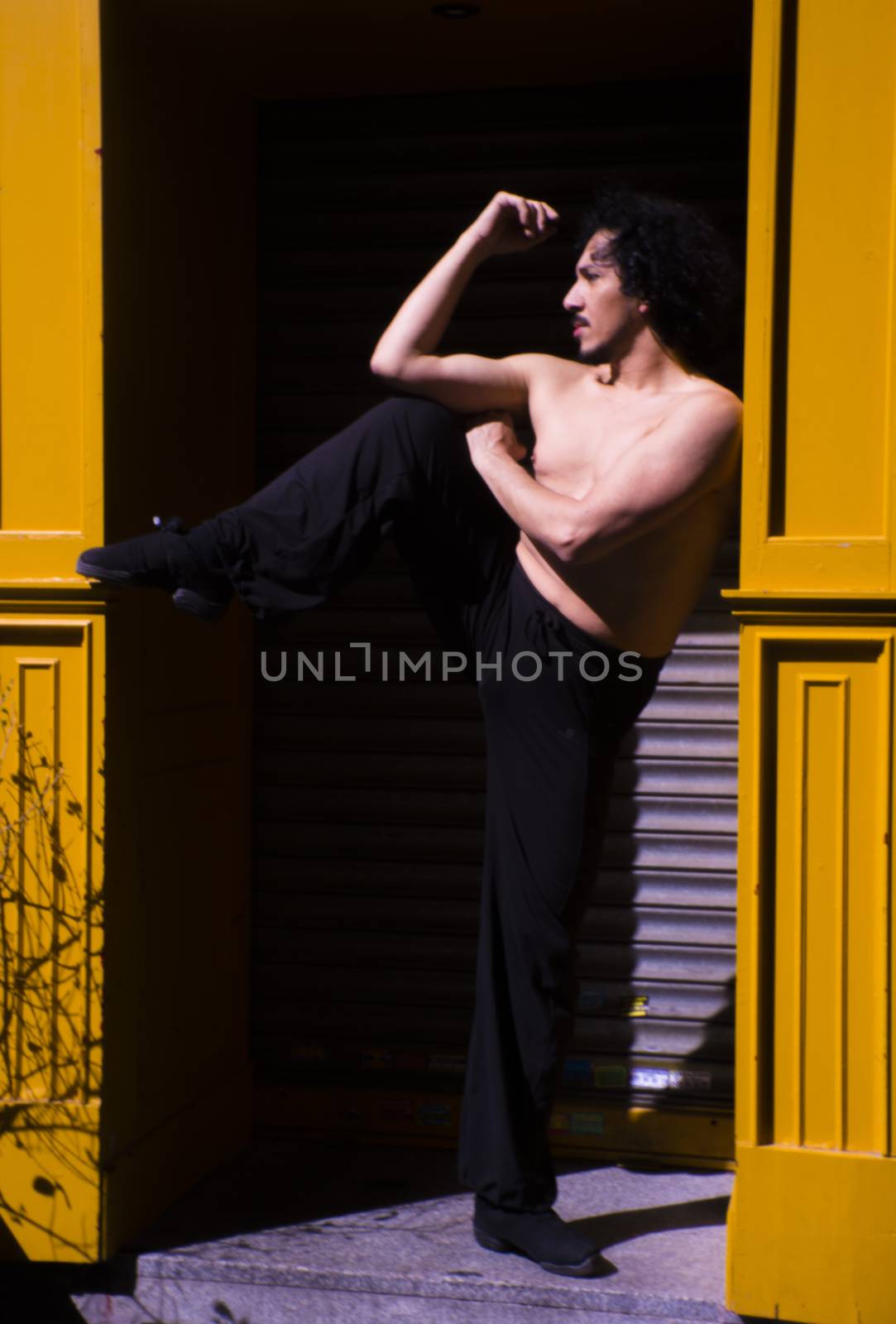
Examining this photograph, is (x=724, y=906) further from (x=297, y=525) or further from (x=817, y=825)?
(x=297, y=525)

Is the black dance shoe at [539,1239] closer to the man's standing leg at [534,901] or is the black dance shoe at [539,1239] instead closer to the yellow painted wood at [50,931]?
the man's standing leg at [534,901]

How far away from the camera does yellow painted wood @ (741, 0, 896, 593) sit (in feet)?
10.7

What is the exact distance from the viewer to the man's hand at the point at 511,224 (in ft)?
11.8

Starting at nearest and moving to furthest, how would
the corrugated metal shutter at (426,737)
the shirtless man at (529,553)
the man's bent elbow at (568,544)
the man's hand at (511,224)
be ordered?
the man's bent elbow at (568,544) → the shirtless man at (529,553) → the man's hand at (511,224) → the corrugated metal shutter at (426,737)

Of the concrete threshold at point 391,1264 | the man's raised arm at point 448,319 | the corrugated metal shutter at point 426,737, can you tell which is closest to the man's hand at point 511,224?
the man's raised arm at point 448,319

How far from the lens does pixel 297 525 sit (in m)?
3.47

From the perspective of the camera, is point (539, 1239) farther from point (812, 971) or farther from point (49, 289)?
point (49, 289)

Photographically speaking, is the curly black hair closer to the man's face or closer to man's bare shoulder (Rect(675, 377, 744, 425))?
the man's face

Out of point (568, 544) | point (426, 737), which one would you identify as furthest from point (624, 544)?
point (426, 737)

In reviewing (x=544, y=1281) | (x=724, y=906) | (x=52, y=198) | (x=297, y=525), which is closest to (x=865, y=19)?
(x=297, y=525)

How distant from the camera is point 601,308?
3.58 m

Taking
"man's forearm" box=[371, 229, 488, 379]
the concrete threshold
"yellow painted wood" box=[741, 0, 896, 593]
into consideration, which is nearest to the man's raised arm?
"man's forearm" box=[371, 229, 488, 379]

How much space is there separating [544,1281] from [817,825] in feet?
4.29

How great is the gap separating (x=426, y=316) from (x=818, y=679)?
1295mm
